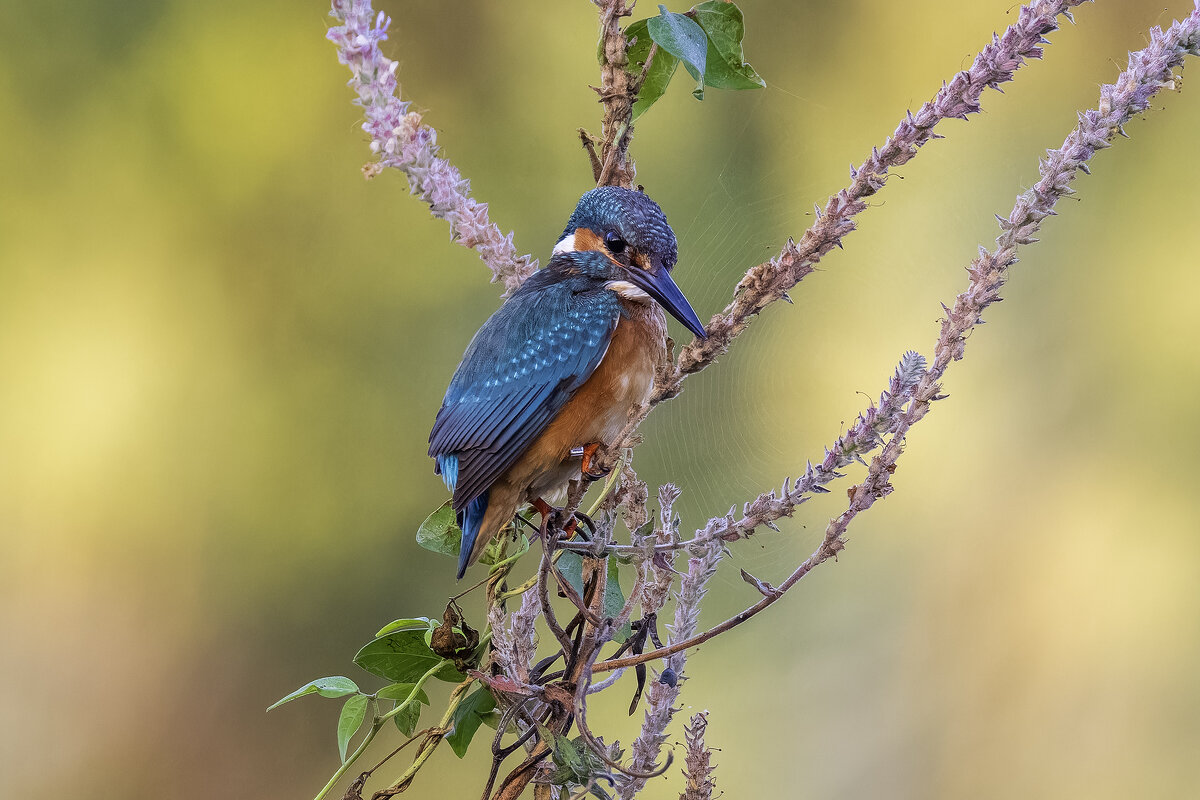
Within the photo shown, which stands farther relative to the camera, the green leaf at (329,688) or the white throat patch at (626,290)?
the white throat patch at (626,290)

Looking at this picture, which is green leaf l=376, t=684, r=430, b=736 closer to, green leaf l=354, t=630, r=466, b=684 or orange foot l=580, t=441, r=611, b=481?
green leaf l=354, t=630, r=466, b=684

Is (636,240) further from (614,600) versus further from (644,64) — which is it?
(614,600)

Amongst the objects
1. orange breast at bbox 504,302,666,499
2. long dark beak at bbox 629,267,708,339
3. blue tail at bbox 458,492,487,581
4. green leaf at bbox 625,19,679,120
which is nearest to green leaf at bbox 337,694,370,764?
blue tail at bbox 458,492,487,581

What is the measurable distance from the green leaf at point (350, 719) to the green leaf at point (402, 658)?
0.02m

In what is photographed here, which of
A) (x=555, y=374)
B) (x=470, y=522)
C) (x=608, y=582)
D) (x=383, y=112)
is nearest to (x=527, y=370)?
(x=555, y=374)

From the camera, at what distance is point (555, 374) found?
94 cm

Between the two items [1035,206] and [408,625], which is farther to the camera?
[408,625]

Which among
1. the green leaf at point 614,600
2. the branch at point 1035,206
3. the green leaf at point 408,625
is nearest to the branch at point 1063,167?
the branch at point 1035,206

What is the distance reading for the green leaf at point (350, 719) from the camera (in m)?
0.75

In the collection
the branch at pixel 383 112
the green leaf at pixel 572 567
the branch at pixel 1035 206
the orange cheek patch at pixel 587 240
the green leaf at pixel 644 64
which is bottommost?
the branch at pixel 1035 206

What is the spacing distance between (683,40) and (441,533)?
1.46ft

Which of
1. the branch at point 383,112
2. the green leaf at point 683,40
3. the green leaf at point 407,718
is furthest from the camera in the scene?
the green leaf at point 407,718

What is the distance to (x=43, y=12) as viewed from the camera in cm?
179

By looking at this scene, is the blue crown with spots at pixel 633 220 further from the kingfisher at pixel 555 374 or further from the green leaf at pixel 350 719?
the green leaf at pixel 350 719
